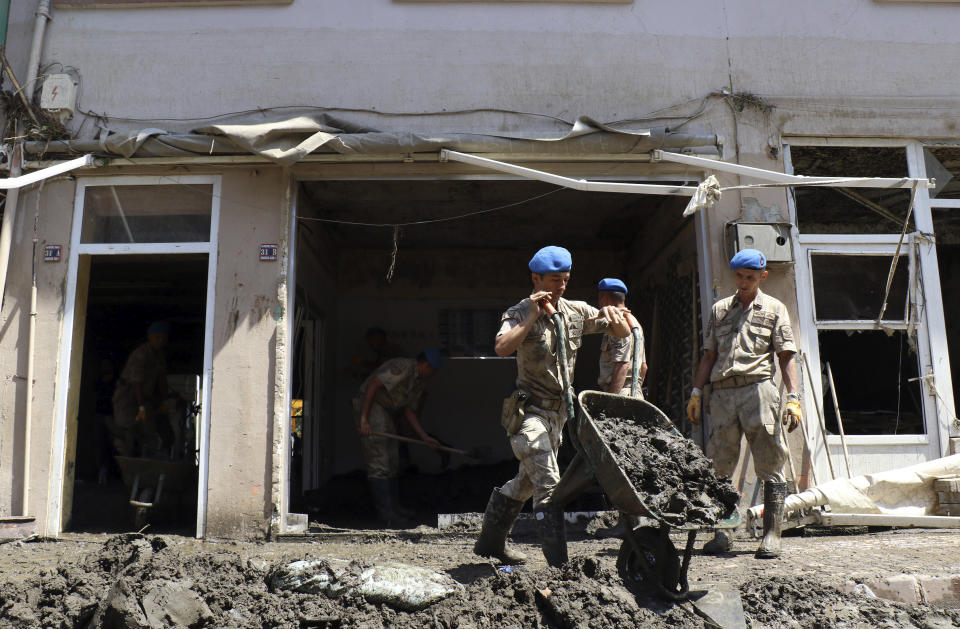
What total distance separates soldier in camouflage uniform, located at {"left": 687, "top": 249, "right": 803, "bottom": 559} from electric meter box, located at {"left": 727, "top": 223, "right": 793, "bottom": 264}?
78cm

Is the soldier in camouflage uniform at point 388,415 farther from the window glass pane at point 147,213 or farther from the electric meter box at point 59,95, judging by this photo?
the electric meter box at point 59,95

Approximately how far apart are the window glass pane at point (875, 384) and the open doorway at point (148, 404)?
202 inches

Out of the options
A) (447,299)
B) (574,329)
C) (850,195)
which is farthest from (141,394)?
(850,195)

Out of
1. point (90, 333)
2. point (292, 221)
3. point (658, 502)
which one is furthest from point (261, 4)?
point (90, 333)

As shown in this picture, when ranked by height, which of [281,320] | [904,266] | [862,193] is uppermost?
[862,193]

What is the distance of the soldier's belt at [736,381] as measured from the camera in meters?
5.12

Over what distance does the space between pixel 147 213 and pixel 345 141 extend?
1741 millimetres

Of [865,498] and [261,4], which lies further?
[261,4]

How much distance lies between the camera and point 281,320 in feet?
19.5

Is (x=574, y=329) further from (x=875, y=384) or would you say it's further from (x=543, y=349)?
(x=875, y=384)

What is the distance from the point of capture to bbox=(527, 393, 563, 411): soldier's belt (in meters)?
4.32

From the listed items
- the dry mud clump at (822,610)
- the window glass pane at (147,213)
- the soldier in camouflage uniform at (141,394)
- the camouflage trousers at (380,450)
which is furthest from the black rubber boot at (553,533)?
the soldier in camouflage uniform at (141,394)

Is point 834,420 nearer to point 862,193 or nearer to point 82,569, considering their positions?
point 862,193

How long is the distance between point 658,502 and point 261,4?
209 inches
